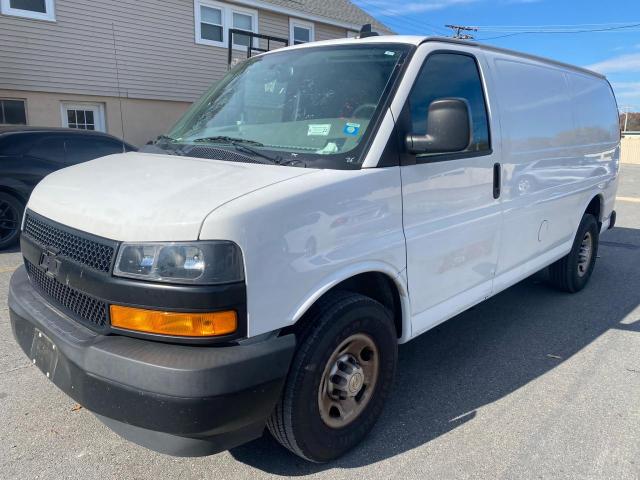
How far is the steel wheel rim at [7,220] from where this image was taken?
7.05 metres

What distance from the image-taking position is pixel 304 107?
3094mm

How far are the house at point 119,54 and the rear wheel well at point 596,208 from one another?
1113 cm

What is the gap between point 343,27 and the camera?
17.3m

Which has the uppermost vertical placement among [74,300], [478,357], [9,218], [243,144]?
[243,144]

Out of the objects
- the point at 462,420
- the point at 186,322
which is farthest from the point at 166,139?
the point at 462,420

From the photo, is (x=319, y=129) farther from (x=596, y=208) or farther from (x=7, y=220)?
Answer: (x=7, y=220)

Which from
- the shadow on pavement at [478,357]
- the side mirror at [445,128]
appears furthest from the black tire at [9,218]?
the side mirror at [445,128]

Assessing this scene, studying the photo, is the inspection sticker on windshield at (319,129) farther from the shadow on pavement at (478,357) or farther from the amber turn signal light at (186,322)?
the shadow on pavement at (478,357)

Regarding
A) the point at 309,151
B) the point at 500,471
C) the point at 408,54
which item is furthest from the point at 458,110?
the point at 500,471

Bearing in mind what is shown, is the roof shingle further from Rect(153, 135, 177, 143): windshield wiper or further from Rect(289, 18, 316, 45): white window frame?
Rect(153, 135, 177, 143): windshield wiper

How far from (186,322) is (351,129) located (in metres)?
1.34

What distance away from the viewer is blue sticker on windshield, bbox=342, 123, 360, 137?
2.79 metres

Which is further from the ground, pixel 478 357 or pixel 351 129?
pixel 351 129

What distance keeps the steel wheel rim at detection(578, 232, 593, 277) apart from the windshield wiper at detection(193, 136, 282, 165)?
13.2ft
